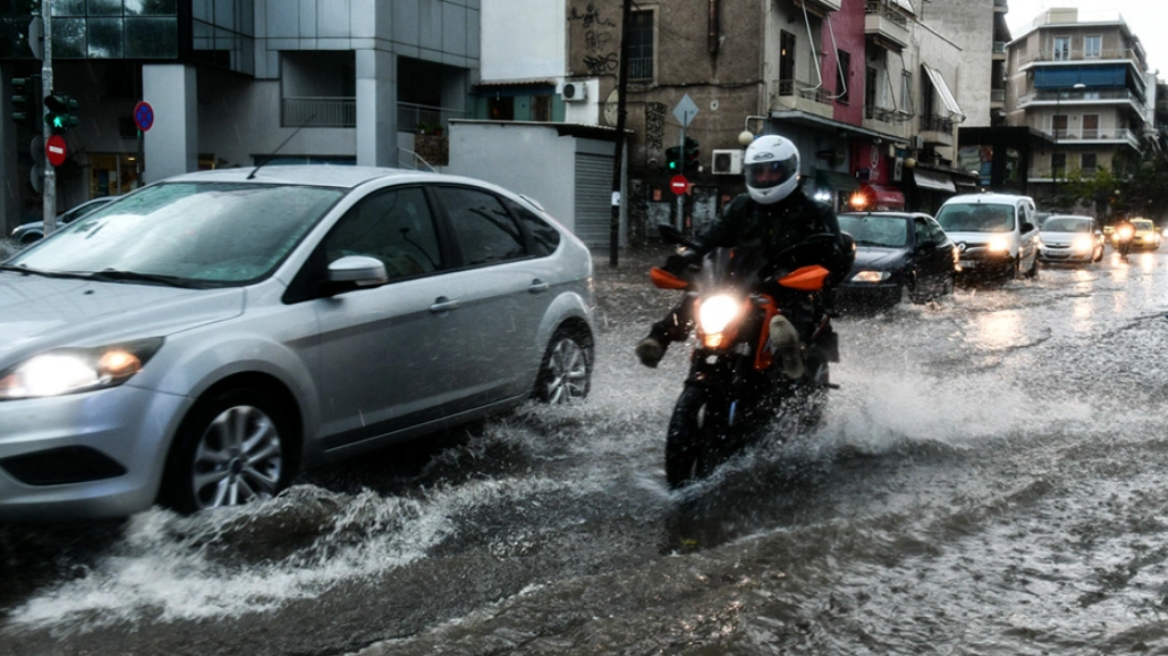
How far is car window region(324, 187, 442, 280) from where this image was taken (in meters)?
5.49

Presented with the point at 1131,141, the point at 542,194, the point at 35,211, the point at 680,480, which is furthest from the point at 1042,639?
the point at 1131,141

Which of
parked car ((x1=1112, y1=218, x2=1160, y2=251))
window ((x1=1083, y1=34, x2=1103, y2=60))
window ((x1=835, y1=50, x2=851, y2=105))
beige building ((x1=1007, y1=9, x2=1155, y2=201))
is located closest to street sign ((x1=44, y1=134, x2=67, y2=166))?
window ((x1=835, y1=50, x2=851, y2=105))

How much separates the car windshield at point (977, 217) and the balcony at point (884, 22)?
17.2m

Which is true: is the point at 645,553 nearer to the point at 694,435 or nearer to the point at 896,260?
the point at 694,435

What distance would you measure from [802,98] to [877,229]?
18080mm

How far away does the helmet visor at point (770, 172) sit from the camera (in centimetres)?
586

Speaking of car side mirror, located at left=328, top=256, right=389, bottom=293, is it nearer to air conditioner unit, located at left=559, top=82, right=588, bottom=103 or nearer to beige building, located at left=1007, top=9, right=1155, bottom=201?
air conditioner unit, located at left=559, top=82, right=588, bottom=103

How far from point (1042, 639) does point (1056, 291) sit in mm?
18464

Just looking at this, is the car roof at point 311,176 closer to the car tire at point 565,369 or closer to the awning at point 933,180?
the car tire at point 565,369

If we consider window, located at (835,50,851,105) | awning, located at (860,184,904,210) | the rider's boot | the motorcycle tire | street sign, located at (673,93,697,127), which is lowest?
the motorcycle tire

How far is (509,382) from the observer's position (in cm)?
634

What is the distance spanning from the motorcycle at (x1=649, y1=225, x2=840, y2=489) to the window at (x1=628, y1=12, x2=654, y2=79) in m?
29.5

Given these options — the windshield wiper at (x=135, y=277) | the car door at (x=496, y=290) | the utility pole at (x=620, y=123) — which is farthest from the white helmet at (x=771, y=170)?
the utility pole at (x=620, y=123)

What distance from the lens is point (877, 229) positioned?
679 inches
